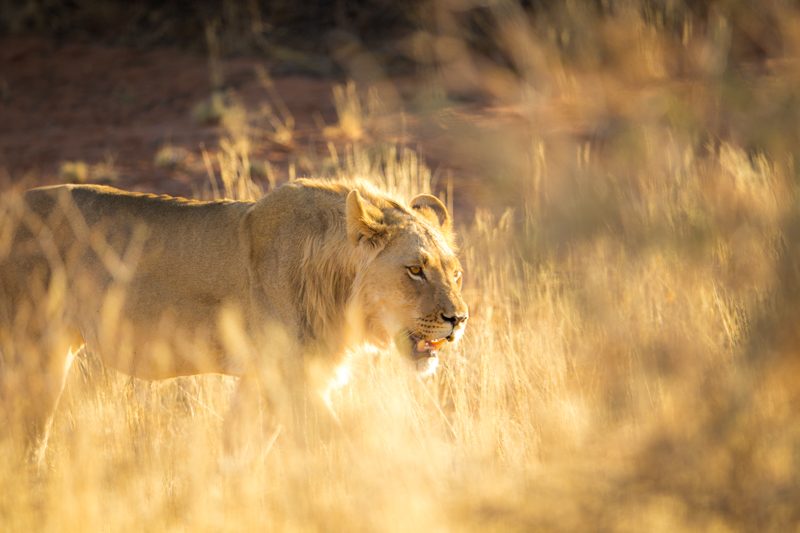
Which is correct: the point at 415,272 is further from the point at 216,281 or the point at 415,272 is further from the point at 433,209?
the point at 216,281

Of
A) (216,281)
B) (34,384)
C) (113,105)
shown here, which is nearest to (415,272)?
(216,281)

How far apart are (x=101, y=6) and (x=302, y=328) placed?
20.8 metres

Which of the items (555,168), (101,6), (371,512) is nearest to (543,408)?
(371,512)

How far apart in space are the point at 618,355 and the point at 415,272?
149cm

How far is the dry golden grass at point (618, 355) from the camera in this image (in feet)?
8.74

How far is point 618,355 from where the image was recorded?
3.42 metres

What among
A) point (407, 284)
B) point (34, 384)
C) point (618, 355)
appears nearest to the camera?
point (618, 355)

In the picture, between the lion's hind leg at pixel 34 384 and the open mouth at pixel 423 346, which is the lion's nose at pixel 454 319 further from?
the lion's hind leg at pixel 34 384

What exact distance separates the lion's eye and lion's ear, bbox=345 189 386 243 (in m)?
0.23

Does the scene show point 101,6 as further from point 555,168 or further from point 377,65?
point 555,168

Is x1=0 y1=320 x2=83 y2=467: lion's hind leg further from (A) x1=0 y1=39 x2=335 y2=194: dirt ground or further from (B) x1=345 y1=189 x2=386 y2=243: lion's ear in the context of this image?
(A) x1=0 y1=39 x2=335 y2=194: dirt ground

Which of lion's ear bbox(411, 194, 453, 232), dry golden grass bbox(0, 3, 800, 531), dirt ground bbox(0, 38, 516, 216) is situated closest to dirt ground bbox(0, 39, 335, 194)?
dirt ground bbox(0, 38, 516, 216)

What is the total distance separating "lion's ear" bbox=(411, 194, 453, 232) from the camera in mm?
5262

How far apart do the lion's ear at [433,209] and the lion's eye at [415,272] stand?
564 mm
